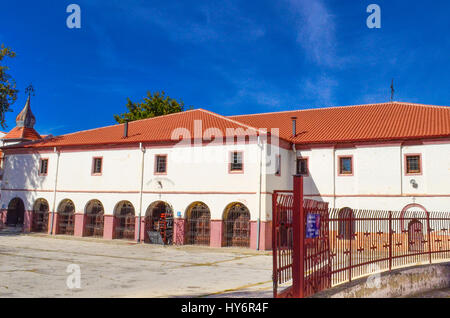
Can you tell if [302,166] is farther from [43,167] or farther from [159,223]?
[43,167]

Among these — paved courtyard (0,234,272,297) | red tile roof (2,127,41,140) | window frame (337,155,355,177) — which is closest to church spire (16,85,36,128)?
red tile roof (2,127,41,140)

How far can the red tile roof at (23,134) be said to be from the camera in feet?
122

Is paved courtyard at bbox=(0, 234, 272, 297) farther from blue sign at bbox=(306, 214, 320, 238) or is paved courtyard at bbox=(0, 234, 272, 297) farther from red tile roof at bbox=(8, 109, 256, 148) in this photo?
red tile roof at bbox=(8, 109, 256, 148)

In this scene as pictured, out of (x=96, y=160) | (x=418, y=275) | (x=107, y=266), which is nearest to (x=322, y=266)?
(x=418, y=275)

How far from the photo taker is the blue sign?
7.31 m

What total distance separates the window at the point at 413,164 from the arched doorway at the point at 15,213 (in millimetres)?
28152

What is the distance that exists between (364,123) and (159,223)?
1433 centimetres

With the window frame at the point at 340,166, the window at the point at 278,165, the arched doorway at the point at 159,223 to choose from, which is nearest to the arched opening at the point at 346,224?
the window at the point at 278,165

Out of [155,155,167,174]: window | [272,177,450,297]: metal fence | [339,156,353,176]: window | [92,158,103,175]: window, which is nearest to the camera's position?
[272,177,450,297]: metal fence

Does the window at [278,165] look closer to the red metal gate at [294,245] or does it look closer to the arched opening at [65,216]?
the arched opening at [65,216]

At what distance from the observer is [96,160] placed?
28.3 m

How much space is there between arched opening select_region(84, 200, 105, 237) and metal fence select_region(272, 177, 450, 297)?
2095cm

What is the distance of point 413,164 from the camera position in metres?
22.7

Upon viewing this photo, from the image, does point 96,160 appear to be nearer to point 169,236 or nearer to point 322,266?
point 169,236
